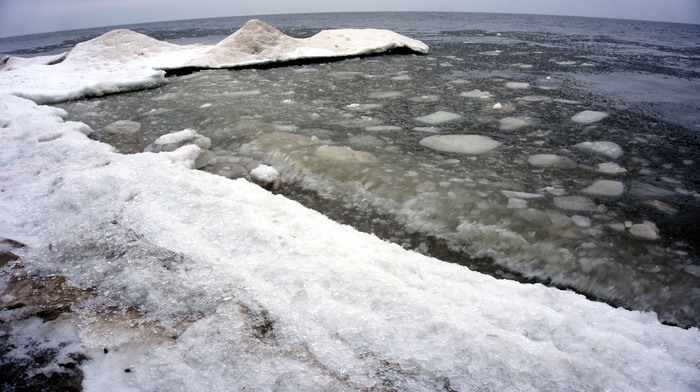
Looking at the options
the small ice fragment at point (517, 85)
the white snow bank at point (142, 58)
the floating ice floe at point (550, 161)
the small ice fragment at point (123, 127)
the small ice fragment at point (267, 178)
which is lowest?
the small ice fragment at point (267, 178)

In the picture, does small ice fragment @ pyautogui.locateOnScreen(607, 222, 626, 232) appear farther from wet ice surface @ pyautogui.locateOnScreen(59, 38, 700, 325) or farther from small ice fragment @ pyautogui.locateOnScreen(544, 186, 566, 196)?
small ice fragment @ pyautogui.locateOnScreen(544, 186, 566, 196)

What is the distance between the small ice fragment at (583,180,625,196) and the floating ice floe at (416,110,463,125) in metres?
1.00

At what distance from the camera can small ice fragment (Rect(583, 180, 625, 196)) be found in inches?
54.5

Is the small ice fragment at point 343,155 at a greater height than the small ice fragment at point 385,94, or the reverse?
the small ice fragment at point 385,94

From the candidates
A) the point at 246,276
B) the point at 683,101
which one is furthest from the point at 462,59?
the point at 246,276

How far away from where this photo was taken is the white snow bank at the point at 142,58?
338cm

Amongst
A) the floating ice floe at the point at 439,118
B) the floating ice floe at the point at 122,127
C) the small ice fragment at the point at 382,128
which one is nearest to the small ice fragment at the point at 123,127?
the floating ice floe at the point at 122,127

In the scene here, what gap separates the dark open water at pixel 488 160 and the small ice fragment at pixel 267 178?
0.09m

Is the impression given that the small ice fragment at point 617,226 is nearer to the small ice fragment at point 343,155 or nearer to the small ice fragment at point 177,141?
the small ice fragment at point 343,155

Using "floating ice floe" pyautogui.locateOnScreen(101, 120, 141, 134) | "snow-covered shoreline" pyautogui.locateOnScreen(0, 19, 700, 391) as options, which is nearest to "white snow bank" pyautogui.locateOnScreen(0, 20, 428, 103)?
"floating ice floe" pyautogui.locateOnScreen(101, 120, 141, 134)

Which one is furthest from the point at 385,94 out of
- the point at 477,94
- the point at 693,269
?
the point at 693,269

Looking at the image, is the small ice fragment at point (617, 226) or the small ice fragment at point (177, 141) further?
the small ice fragment at point (177, 141)

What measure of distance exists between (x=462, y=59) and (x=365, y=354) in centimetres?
497

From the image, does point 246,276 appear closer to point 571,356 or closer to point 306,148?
point 571,356
